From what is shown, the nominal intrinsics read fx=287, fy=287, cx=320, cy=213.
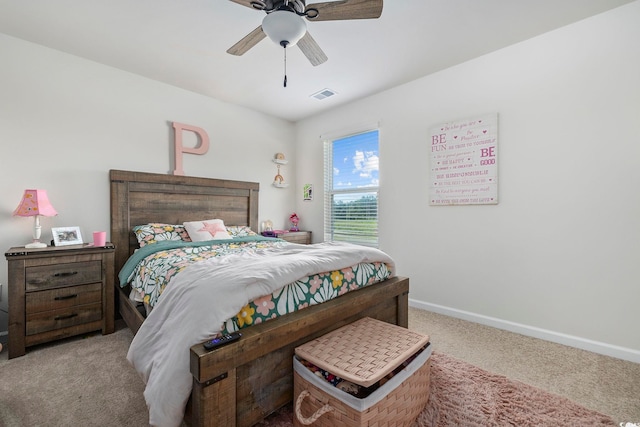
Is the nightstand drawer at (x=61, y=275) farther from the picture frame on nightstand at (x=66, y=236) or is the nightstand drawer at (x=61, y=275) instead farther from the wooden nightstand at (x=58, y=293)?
the picture frame on nightstand at (x=66, y=236)

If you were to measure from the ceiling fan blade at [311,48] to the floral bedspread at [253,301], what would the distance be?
Answer: 1.55 metres

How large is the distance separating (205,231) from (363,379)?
2.30 m

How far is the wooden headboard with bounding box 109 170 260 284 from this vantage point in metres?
2.84

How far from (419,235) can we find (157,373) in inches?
Result: 104

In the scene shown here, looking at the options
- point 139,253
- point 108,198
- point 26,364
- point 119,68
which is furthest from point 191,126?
point 26,364

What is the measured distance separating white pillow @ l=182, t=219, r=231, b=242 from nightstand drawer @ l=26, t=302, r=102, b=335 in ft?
3.07

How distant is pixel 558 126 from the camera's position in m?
2.29

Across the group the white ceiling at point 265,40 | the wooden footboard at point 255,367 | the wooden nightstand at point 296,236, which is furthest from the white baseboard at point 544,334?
the white ceiling at point 265,40

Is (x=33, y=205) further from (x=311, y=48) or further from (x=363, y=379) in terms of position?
(x=363, y=379)

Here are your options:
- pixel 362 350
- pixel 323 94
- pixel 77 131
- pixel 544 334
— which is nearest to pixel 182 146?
pixel 77 131

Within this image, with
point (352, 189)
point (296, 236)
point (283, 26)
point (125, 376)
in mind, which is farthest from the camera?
point (296, 236)

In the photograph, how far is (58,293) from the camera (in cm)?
221

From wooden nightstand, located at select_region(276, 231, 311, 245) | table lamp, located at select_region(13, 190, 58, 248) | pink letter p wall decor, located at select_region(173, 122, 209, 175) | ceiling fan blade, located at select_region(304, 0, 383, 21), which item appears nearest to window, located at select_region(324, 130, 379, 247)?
wooden nightstand, located at select_region(276, 231, 311, 245)

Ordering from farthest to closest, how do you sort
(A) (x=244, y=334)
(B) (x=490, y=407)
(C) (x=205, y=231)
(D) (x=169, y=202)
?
(D) (x=169, y=202)
(C) (x=205, y=231)
(B) (x=490, y=407)
(A) (x=244, y=334)
